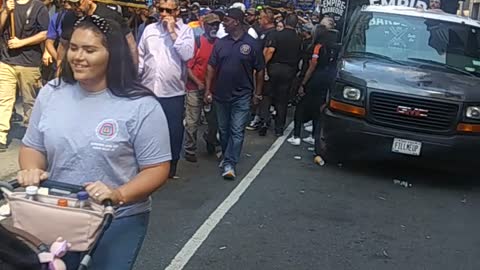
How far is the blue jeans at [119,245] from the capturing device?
3129 millimetres

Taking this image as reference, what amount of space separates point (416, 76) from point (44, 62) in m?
4.26

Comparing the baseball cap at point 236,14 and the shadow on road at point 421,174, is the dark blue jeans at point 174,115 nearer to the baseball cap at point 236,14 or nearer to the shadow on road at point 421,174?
the baseball cap at point 236,14

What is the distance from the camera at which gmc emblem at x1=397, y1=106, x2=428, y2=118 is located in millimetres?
8727

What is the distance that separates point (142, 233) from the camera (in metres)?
3.27

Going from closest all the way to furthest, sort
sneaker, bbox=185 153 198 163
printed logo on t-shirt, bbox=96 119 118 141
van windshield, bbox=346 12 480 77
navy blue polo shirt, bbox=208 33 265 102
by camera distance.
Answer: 1. printed logo on t-shirt, bbox=96 119 118 141
2. navy blue polo shirt, bbox=208 33 265 102
3. sneaker, bbox=185 153 198 163
4. van windshield, bbox=346 12 480 77

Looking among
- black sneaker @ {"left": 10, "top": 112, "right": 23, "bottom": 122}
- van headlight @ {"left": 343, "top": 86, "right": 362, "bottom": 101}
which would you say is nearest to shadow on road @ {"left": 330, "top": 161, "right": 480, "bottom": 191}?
van headlight @ {"left": 343, "top": 86, "right": 362, "bottom": 101}

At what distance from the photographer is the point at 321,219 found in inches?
276

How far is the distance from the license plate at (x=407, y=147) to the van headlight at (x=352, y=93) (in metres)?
0.66

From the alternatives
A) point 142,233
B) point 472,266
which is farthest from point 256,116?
point 142,233

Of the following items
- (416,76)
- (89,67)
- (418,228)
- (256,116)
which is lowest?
(256,116)

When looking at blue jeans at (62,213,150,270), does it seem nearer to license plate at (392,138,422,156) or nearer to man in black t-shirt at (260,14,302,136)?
license plate at (392,138,422,156)

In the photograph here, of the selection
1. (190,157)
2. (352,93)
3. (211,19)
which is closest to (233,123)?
(190,157)

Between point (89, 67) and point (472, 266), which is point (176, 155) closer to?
point (472, 266)

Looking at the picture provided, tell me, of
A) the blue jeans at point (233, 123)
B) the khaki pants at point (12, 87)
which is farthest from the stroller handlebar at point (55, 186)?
the khaki pants at point (12, 87)
